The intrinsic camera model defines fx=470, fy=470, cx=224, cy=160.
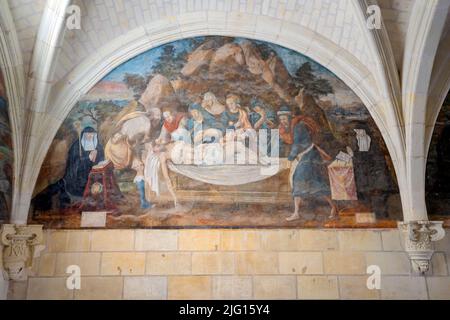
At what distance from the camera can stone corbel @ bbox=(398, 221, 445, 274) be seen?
6922 mm

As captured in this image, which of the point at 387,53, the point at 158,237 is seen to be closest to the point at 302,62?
the point at 387,53

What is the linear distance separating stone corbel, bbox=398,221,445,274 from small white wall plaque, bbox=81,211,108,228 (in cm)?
458

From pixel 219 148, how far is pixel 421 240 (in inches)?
132

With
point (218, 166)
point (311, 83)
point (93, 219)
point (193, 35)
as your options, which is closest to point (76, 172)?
point (93, 219)

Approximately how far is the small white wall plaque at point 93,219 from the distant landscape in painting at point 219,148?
0.07 m

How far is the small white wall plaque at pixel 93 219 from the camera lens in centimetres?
712

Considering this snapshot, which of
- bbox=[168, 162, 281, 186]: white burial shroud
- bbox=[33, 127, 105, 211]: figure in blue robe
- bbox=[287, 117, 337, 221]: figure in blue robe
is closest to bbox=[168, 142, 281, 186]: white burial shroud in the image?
bbox=[168, 162, 281, 186]: white burial shroud

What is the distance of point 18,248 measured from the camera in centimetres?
681

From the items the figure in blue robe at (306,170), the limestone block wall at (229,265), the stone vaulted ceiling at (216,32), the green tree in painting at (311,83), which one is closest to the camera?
the limestone block wall at (229,265)

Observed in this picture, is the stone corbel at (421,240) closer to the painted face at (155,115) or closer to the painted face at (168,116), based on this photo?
the painted face at (168,116)

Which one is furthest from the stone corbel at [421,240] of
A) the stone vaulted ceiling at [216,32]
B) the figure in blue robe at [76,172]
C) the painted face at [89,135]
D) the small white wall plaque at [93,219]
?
the painted face at [89,135]

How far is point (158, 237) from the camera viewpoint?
7055 millimetres

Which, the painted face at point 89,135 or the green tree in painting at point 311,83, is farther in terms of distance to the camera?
the green tree in painting at point 311,83
